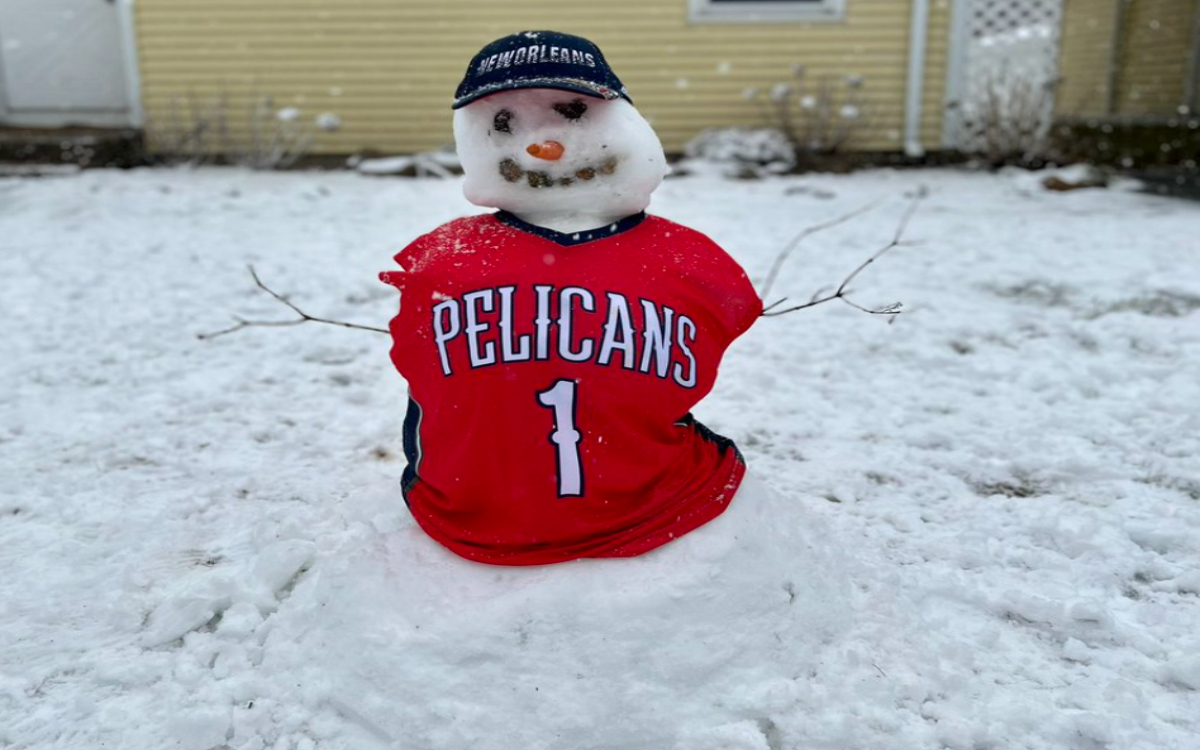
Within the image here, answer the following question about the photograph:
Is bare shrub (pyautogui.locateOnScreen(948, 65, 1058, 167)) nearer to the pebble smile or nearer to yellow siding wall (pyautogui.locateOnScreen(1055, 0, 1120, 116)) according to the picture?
yellow siding wall (pyautogui.locateOnScreen(1055, 0, 1120, 116))

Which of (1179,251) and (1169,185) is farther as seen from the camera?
(1169,185)

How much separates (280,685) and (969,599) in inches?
58.4

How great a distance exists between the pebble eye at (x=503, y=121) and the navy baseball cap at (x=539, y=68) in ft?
0.23

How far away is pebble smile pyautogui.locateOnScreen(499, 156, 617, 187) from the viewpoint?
6.42 feet

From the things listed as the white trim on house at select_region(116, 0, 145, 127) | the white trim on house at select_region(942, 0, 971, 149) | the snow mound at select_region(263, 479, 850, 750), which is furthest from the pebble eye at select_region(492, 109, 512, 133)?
the white trim on house at select_region(116, 0, 145, 127)

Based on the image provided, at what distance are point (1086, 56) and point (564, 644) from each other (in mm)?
16653

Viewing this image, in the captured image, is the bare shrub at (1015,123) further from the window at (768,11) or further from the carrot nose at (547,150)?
the carrot nose at (547,150)

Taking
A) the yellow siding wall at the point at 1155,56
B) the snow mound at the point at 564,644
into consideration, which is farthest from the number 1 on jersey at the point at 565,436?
the yellow siding wall at the point at 1155,56

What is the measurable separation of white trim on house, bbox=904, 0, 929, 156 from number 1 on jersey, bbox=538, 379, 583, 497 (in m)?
8.76

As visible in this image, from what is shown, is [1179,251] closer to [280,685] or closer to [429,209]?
[429,209]

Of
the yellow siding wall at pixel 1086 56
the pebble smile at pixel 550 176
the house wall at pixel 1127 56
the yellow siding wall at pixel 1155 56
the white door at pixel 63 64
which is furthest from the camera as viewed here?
the yellow siding wall at pixel 1086 56

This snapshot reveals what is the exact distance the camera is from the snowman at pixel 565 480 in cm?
181

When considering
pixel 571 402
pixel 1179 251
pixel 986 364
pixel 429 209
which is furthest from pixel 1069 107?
pixel 571 402

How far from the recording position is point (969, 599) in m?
2.15
